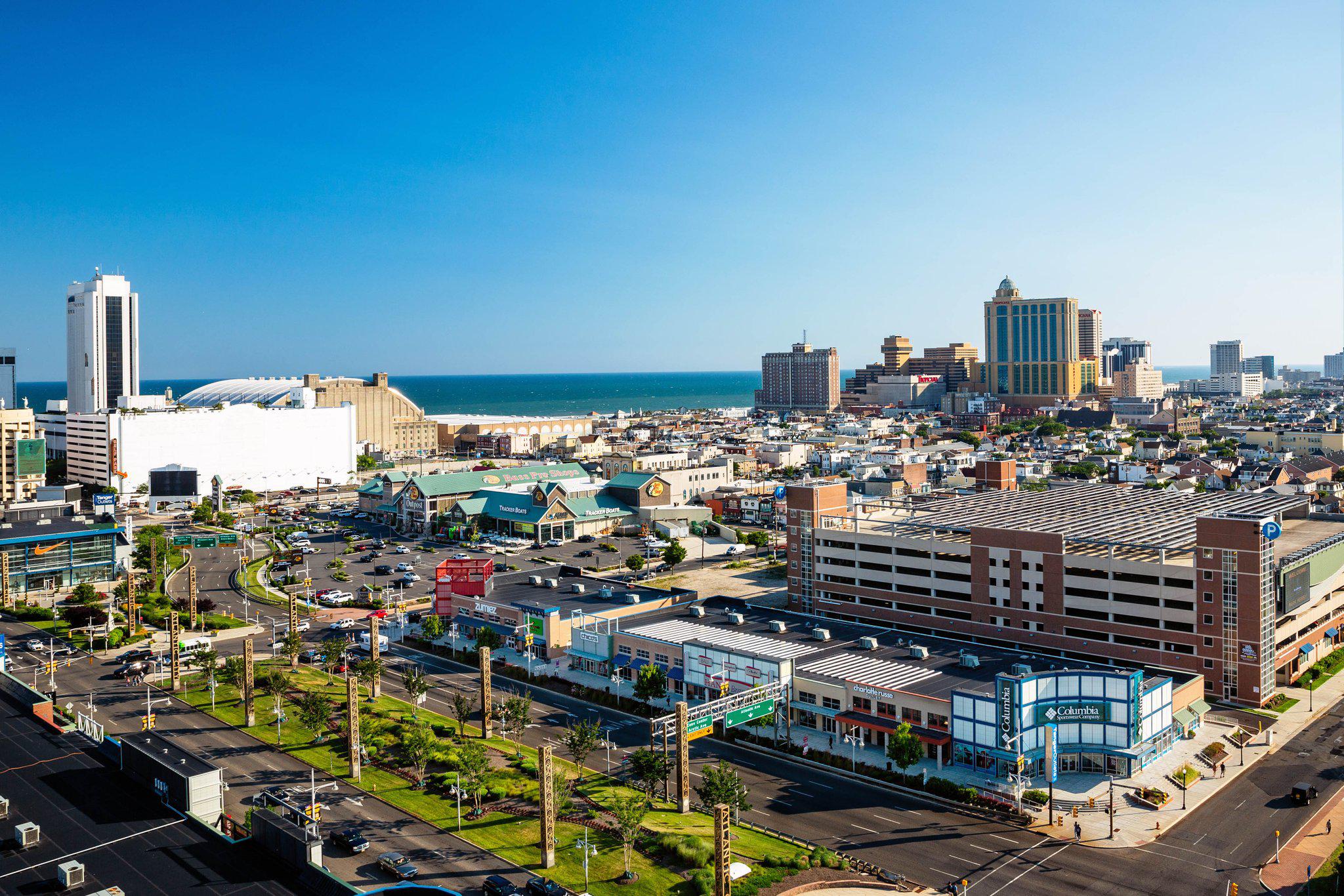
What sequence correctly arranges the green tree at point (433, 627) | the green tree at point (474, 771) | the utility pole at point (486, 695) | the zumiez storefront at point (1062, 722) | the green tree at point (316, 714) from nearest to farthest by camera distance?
the green tree at point (474, 771)
the zumiez storefront at point (1062, 722)
the green tree at point (316, 714)
the utility pole at point (486, 695)
the green tree at point (433, 627)

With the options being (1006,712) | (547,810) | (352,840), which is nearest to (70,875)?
(352,840)

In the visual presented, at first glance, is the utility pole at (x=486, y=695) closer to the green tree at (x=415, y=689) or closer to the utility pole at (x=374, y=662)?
the green tree at (x=415, y=689)

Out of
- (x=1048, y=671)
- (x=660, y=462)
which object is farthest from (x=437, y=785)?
(x=660, y=462)

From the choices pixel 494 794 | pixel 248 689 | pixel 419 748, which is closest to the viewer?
pixel 494 794

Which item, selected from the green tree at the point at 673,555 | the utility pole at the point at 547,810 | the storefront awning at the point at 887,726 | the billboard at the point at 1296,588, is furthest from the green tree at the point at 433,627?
the billboard at the point at 1296,588

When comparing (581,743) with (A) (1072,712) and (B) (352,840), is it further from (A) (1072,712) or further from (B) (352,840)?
(A) (1072,712)

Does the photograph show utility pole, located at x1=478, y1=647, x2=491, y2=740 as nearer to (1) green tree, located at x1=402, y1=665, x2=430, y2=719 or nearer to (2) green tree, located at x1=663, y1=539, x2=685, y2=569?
(1) green tree, located at x1=402, y1=665, x2=430, y2=719
